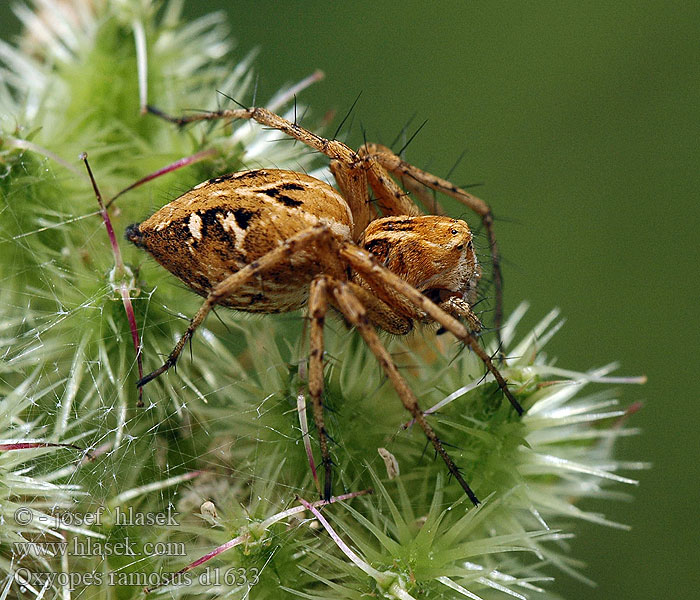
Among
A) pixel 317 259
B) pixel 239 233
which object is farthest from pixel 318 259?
pixel 239 233

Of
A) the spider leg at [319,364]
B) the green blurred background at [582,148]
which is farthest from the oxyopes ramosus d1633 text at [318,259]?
the green blurred background at [582,148]

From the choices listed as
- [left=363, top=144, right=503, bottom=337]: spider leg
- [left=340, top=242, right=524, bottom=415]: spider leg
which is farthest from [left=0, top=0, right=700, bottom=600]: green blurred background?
[left=340, top=242, right=524, bottom=415]: spider leg

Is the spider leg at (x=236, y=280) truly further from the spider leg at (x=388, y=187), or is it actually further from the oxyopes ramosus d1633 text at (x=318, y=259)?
the spider leg at (x=388, y=187)

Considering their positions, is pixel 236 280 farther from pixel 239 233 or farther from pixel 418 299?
pixel 418 299

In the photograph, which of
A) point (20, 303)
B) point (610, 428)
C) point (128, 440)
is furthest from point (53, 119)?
point (610, 428)

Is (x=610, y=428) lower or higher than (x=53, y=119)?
higher

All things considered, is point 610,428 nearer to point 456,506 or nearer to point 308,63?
point 456,506
